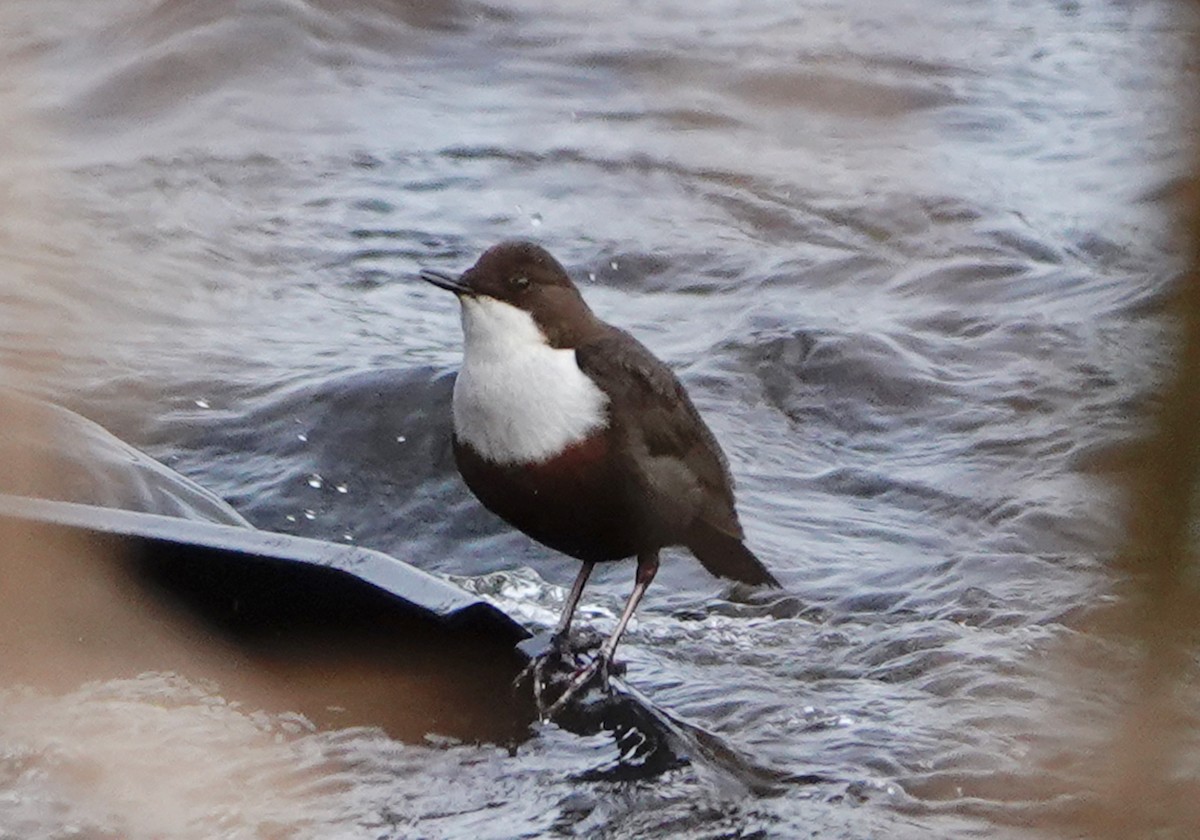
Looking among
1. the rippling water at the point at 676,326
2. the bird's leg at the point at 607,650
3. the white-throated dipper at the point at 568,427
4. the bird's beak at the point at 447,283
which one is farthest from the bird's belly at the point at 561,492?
the rippling water at the point at 676,326

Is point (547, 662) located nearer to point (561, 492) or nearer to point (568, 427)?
point (561, 492)

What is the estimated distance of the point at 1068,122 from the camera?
843 cm

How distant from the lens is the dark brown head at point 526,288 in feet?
11.9

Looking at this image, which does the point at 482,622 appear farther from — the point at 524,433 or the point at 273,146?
the point at 273,146

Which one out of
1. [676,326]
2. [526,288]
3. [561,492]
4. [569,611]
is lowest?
[676,326]

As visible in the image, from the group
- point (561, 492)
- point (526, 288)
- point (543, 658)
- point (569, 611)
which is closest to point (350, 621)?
point (543, 658)

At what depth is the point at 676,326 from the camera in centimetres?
673

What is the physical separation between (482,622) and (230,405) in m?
2.82

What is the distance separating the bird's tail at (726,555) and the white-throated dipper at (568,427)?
31 mm

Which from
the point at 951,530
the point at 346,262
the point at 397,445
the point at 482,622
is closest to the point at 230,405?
the point at 397,445

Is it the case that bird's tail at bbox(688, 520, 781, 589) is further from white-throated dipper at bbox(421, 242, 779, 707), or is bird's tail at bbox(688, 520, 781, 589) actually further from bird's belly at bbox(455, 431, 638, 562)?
bird's belly at bbox(455, 431, 638, 562)

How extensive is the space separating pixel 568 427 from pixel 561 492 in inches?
4.9

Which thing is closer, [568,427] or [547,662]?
[547,662]

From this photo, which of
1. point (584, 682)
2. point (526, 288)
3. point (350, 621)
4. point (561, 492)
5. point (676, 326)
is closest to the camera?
point (350, 621)
